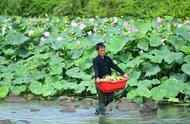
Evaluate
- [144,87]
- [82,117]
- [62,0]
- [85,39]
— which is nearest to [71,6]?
[62,0]

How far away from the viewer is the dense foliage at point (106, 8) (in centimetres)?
2047

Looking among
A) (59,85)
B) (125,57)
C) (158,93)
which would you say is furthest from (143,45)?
(59,85)

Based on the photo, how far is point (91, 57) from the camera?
13680mm

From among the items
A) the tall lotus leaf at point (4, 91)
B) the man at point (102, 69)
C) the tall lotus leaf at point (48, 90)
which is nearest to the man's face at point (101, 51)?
the man at point (102, 69)

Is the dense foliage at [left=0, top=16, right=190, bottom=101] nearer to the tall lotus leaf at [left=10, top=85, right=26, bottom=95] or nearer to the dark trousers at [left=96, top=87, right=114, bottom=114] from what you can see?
the tall lotus leaf at [left=10, top=85, right=26, bottom=95]

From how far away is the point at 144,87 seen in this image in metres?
12.2

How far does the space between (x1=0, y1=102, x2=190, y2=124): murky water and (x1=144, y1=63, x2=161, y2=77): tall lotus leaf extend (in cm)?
113

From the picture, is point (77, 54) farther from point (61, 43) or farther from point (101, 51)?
point (101, 51)

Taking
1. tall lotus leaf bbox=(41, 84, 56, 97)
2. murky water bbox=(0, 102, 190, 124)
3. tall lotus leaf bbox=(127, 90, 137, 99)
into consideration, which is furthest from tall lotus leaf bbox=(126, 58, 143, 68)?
tall lotus leaf bbox=(41, 84, 56, 97)

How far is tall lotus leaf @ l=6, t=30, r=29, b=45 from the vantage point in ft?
50.0

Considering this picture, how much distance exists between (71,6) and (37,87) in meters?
9.96

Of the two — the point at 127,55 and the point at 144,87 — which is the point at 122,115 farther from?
the point at 127,55

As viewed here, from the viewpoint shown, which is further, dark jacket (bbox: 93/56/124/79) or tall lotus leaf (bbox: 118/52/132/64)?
tall lotus leaf (bbox: 118/52/132/64)

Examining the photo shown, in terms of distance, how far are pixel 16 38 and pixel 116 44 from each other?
3143 millimetres
